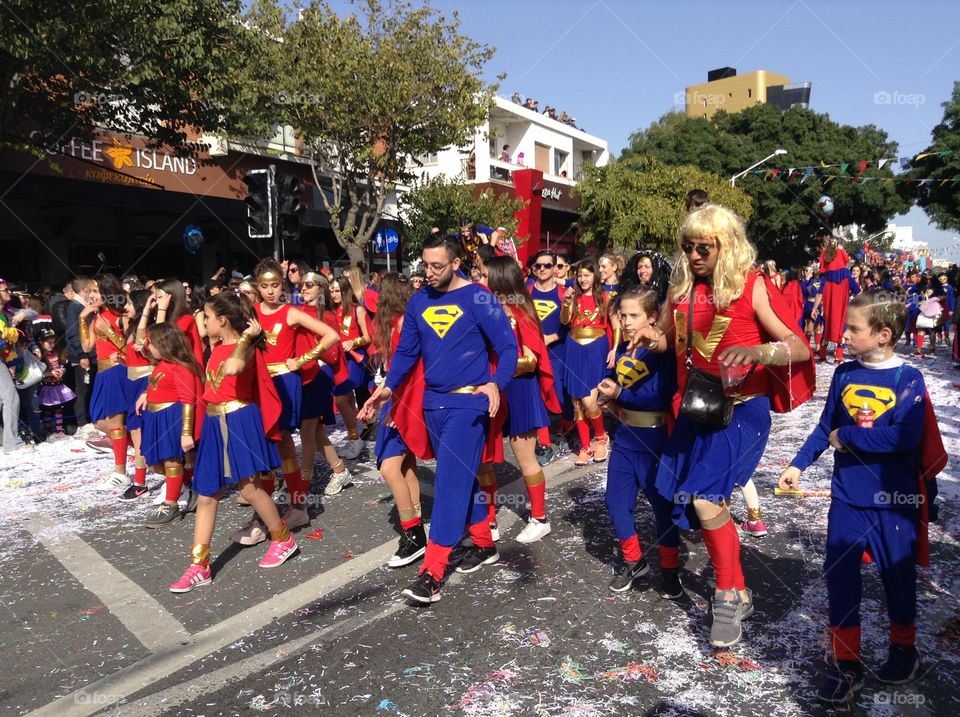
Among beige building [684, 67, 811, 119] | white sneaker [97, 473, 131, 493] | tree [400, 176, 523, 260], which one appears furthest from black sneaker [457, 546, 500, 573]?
beige building [684, 67, 811, 119]

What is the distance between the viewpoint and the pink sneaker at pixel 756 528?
4910 millimetres

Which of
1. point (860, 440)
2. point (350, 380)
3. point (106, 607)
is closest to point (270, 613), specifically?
point (106, 607)

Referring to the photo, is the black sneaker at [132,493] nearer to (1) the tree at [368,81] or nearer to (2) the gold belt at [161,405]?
(2) the gold belt at [161,405]

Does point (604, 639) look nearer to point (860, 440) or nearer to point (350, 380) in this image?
point (860, 440)

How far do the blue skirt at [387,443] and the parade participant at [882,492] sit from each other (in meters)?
2.51

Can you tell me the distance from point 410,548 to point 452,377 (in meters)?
1.16

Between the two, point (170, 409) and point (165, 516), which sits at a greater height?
point (170, 409)

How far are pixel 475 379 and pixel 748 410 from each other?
1554 mm

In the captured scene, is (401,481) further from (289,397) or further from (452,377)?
(289,397)

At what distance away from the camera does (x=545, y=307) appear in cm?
740

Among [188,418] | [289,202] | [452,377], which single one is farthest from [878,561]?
[289,202]

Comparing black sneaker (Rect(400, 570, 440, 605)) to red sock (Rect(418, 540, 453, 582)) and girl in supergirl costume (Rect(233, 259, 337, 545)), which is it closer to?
red sock (Rect(418, 540, 453, 582))

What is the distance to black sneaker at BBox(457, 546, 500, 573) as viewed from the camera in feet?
14.9

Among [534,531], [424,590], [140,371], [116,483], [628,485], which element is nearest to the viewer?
[424,590]
